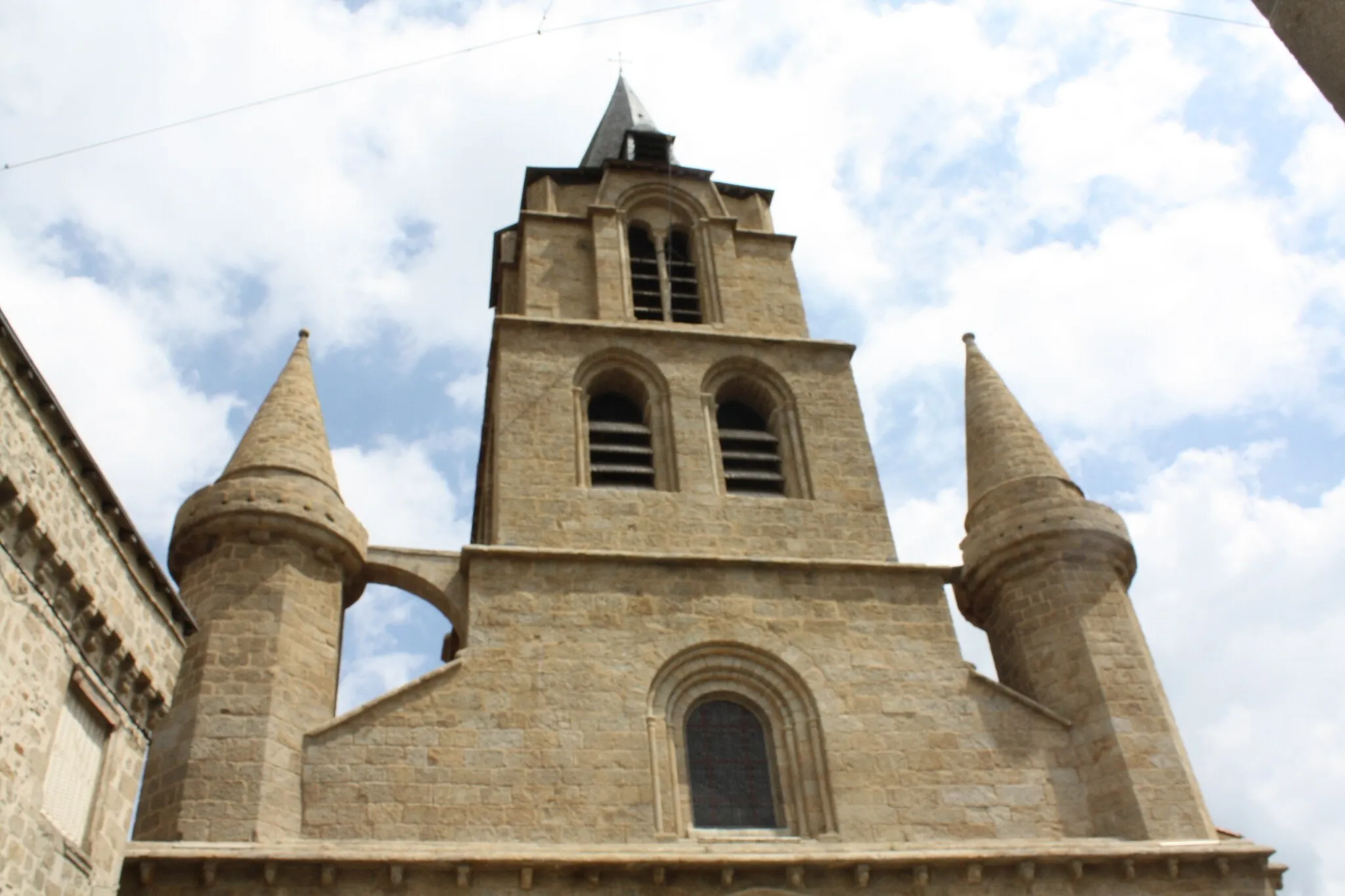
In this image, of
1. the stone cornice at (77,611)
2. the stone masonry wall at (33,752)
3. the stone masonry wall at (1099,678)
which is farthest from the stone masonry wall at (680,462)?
the stone masonry wall at (33,752)

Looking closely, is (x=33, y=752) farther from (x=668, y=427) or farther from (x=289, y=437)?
(x=668, y=427)

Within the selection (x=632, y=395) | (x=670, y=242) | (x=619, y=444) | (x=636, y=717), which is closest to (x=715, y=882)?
(x=636, y=717)

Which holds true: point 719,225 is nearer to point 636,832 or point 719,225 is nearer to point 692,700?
point 692,700

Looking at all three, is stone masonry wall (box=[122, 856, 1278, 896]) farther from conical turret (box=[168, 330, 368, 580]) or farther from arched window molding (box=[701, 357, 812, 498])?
arched window molding (box=[701, 357, 812, 498])

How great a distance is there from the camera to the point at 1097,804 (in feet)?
35.6

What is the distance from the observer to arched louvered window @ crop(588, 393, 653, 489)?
14.0 metres

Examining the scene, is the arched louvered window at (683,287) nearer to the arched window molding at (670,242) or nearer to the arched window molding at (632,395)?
the arched window molding at (670,242)

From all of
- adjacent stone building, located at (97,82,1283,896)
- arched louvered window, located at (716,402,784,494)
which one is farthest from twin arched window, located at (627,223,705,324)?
arched louvered window, located at (716,402,784,494)

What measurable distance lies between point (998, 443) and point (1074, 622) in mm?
2665

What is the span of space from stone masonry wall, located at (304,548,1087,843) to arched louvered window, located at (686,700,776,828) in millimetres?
519

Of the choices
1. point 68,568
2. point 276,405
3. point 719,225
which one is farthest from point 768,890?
point 719,225

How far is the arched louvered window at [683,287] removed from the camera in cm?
1698

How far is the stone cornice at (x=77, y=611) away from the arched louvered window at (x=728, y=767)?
15.2ft

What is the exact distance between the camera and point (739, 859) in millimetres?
9492
